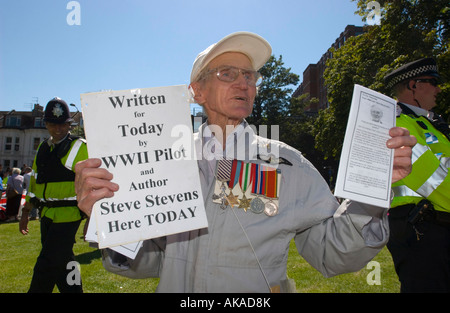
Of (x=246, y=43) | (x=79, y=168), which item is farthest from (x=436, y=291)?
(x=79, y=168)

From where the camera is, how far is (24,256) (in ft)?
25.2

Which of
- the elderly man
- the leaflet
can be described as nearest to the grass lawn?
the elderly man

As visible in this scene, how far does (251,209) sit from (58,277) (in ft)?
10.5

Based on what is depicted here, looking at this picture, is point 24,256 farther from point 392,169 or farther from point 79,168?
point 392,169

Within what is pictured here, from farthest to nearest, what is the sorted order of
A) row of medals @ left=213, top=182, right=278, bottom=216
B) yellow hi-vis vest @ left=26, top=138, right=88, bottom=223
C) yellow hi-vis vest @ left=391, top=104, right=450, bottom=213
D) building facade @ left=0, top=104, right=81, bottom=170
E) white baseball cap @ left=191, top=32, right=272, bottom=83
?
building facade @ left=0, top=104, right=81, bottom=170
yellow hi-vis vest @ left=26, top=138, right=88, bottom=223
yellow hi-vis vest @ left=391, top=104, right=450, bottom=213
white baseball cap @ left=191, top=32, right=272, bottom=83
row of medals @ left=213, top=182, right=278, bottom=216

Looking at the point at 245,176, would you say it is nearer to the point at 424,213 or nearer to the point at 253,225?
the point at 253,225

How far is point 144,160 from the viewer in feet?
5.77

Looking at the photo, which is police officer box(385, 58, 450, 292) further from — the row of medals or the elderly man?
the row of medals

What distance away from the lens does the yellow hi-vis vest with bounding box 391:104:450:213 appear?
2893mm

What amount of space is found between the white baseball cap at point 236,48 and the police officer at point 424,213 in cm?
138

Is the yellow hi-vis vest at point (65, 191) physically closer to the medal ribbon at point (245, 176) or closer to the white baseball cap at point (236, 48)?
the white baseball cap at point (236, 48)

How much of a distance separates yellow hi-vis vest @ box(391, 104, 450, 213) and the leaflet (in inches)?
57.3

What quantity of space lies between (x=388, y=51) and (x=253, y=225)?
18.2 meters

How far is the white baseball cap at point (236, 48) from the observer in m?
2.46
